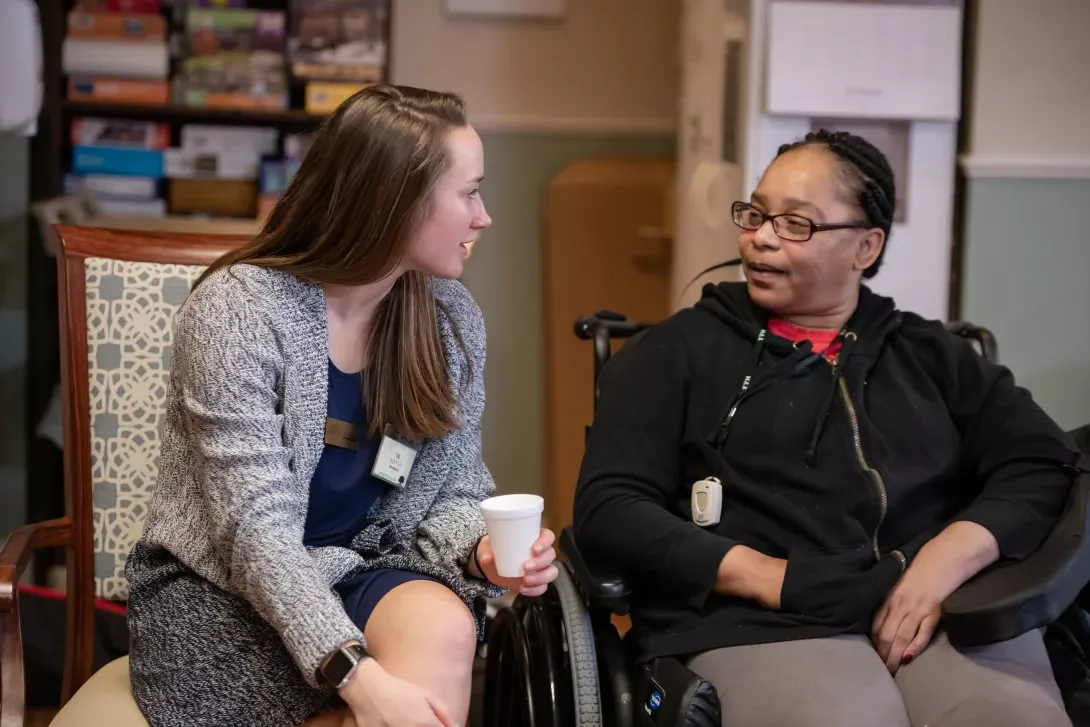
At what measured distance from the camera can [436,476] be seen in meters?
1.54

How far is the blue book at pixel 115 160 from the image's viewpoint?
3170 mm

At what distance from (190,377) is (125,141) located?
210 centimetres

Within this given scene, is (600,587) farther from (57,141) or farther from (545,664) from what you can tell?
(57,141)

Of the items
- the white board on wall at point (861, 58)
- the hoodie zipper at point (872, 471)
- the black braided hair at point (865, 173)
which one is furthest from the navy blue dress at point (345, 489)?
the white board on wall at point (861, 58)

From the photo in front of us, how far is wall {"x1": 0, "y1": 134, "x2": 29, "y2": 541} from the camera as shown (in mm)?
3148

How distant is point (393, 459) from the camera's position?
58.6 inches

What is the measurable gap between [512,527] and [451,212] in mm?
411

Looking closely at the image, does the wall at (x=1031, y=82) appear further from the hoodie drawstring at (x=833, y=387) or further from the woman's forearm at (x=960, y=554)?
the woman's forearm at (x=960, y=554)

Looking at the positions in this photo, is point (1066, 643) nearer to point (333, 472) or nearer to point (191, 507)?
point (333, 472)

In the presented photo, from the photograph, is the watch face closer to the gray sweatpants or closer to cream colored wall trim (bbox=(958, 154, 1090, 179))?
the gray sweatpants

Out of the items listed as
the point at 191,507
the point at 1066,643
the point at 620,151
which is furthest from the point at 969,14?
the point at 191,507

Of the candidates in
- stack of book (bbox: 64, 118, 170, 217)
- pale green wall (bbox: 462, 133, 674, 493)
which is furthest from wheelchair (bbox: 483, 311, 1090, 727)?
stack of book (bbox: 64, 118, 170, 217)

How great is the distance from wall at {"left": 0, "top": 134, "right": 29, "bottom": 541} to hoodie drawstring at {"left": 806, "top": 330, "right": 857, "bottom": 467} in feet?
7.71

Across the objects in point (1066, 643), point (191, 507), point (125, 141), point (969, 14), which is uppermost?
point (969, 14)
